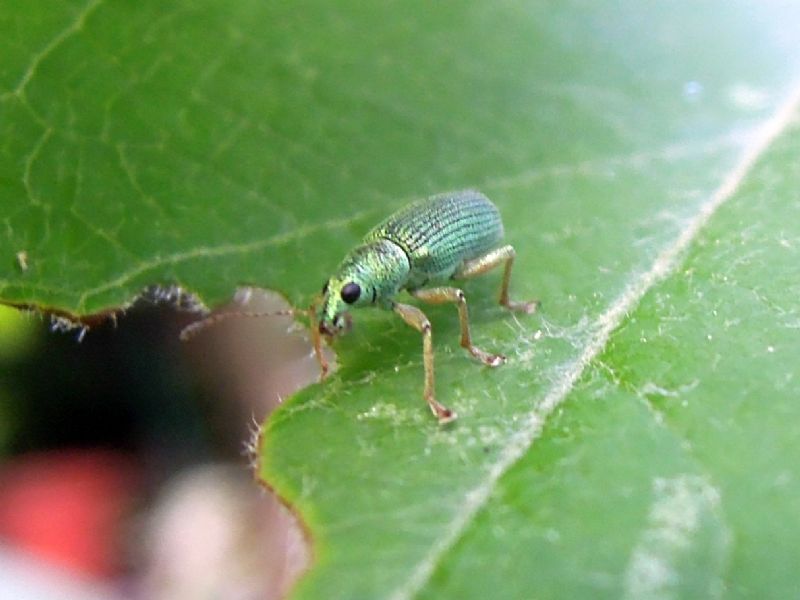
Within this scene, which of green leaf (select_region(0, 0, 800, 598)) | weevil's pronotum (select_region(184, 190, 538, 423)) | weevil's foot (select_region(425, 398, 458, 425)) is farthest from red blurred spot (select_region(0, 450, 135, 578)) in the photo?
weevil's foot (select_region(425, 398, 458, 425))

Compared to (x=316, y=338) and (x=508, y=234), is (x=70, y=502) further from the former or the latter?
(x=508, y=234)

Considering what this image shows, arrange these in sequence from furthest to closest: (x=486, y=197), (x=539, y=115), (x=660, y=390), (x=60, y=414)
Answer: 1. (x=60, y=414)
2. (x=539, y=115)
3. (x=486, y=197)
4. (x=660, y=390)

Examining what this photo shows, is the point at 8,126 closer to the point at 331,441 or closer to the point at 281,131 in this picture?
the point at 281,131

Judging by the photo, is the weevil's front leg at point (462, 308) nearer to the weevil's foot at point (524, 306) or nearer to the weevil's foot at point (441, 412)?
the weevil's foot at point (524, 306)

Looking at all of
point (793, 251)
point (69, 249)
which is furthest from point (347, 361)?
point (793, 251)

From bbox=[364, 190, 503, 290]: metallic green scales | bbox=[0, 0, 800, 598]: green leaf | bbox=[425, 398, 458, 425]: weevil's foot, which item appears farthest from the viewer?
bbox=[364, 190, 503, 290]: metallic green scales

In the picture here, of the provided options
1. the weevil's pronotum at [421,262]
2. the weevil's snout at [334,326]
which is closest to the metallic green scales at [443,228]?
the weevil's pronotum at [421,262]

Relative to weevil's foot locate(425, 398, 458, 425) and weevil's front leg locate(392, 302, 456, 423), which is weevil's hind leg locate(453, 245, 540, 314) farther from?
weevil's foot locate(425, 398, 458, 425)
